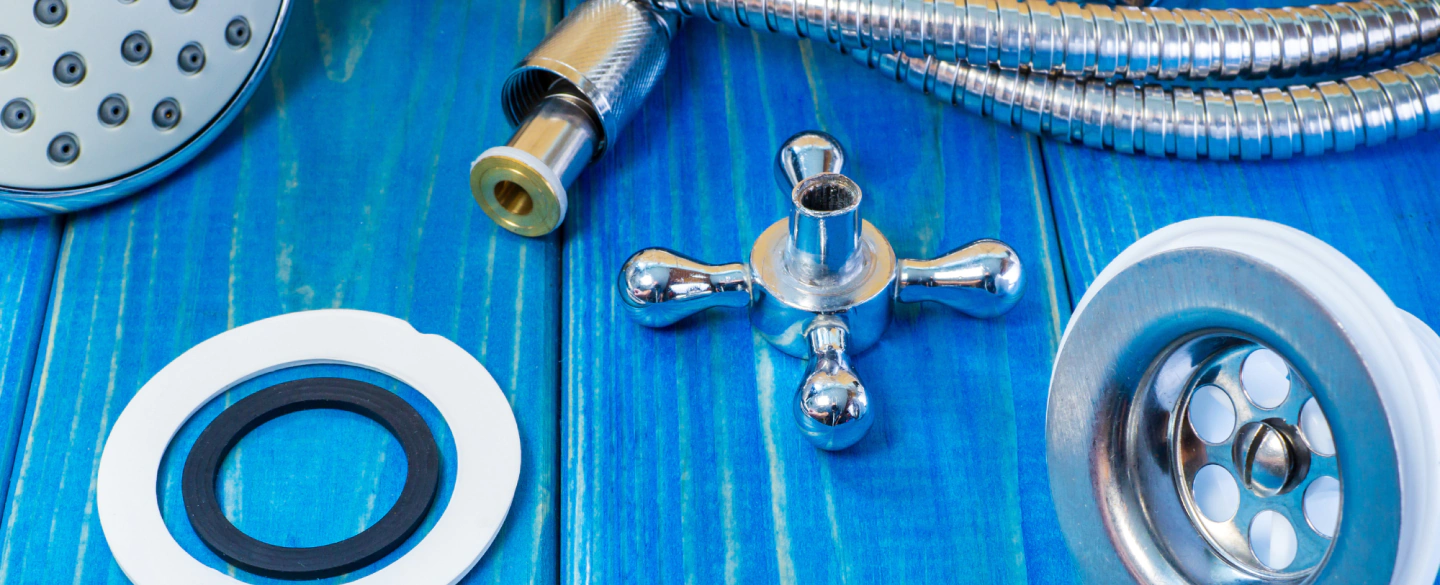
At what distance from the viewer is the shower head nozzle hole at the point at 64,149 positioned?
679 mm

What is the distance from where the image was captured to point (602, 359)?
677 mm

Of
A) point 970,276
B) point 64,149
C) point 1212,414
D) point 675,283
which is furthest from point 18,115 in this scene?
point 1212,414

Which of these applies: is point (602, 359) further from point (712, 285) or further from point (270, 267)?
point (270, 267)

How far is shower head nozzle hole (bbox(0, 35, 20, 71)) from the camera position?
633 millimetres

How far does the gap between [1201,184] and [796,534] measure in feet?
1.21

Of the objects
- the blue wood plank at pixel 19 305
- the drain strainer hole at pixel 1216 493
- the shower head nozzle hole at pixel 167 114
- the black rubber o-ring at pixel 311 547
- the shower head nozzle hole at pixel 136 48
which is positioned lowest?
the blue wood plank at pixel 19 305

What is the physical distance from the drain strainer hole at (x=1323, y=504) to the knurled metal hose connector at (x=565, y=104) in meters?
0.42

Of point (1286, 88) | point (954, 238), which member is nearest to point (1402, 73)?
point (1286, 88)

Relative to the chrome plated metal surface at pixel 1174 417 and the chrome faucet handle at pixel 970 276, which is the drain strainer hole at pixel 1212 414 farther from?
the chrome faucet handle at pixel 970 276

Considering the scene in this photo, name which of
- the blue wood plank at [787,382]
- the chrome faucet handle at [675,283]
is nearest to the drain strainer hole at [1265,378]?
the blue wood plank at [787,382]

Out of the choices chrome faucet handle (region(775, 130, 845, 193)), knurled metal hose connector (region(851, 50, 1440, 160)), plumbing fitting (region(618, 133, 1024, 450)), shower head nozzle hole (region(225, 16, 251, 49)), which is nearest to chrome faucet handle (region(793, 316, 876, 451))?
plumbing fitting (region(618, 133, 1024, 450))

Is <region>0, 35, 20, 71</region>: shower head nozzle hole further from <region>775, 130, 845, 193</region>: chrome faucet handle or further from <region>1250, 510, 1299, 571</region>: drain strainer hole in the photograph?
<region>1250, 510, 1299, 571</region>: drain strainer hole

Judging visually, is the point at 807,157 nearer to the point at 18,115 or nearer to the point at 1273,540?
the point at 1273,540

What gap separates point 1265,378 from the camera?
489 mm
